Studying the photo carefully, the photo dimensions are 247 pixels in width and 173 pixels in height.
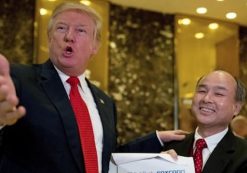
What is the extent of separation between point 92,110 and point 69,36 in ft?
1.04

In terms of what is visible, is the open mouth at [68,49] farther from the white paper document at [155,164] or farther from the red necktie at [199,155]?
the red necktie at [199,155]

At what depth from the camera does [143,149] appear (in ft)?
6.66

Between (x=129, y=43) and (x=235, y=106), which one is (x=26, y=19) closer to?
(x=129, y=43)

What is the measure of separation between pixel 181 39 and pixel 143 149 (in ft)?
9.89

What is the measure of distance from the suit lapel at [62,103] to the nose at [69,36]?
0.44ft

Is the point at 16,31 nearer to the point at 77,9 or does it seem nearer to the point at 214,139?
the point at 77,9

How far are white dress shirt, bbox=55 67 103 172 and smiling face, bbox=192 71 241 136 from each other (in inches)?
18.7

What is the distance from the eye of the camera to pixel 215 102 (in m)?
2.04

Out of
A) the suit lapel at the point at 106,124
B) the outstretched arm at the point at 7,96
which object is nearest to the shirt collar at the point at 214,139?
the suit lapel at the point at 106,124

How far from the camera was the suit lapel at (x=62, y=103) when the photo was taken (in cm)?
166

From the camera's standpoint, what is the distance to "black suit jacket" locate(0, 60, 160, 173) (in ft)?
5.24

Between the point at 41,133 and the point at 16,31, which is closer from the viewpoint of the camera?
the point at 41,133

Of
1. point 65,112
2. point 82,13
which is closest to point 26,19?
point 82,13

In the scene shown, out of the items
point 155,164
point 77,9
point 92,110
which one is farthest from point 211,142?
point 77,9
